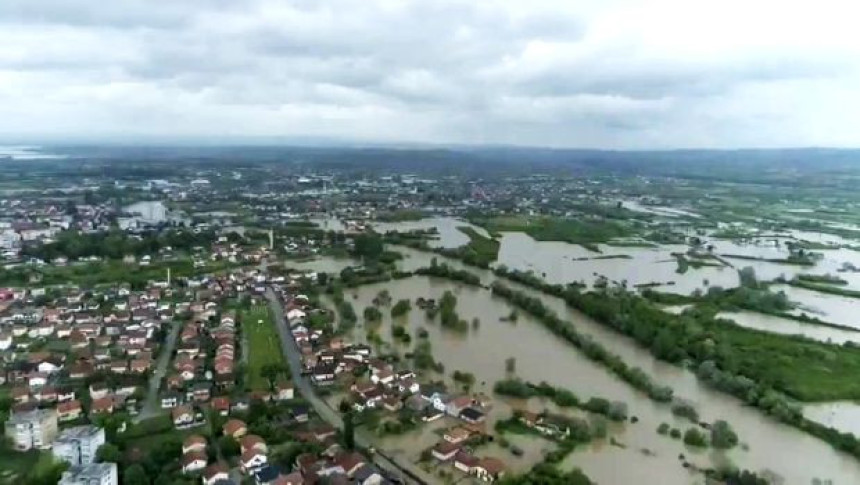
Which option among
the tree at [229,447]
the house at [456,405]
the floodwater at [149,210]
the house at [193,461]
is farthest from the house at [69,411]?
the floodwater at [149,210]

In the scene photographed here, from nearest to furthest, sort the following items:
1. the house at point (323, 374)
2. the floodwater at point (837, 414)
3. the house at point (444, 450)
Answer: the house at point (444, 450)
the floodwater at point (837, 414)
the house at point (323, 374)

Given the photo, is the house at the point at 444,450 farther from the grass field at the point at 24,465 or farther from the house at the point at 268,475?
the grass field at the point at 24,465

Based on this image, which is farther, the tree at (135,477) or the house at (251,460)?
the house at (251,460)

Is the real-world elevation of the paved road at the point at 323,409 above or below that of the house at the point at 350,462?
below

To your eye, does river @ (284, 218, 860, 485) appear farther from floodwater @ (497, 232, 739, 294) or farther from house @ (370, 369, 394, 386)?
house @ (370, 369, 394, 386)

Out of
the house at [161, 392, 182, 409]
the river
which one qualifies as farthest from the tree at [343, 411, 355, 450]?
the house at [161, 392, 182, 409]

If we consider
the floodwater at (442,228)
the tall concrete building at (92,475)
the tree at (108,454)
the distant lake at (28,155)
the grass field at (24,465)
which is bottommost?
the distant lake at (28,155)

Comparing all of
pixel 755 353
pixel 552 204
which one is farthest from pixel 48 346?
pixel 552 204

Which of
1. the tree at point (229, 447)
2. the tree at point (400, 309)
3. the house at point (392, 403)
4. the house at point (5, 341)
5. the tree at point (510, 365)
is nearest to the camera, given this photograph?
the tree at point (229, 447)
